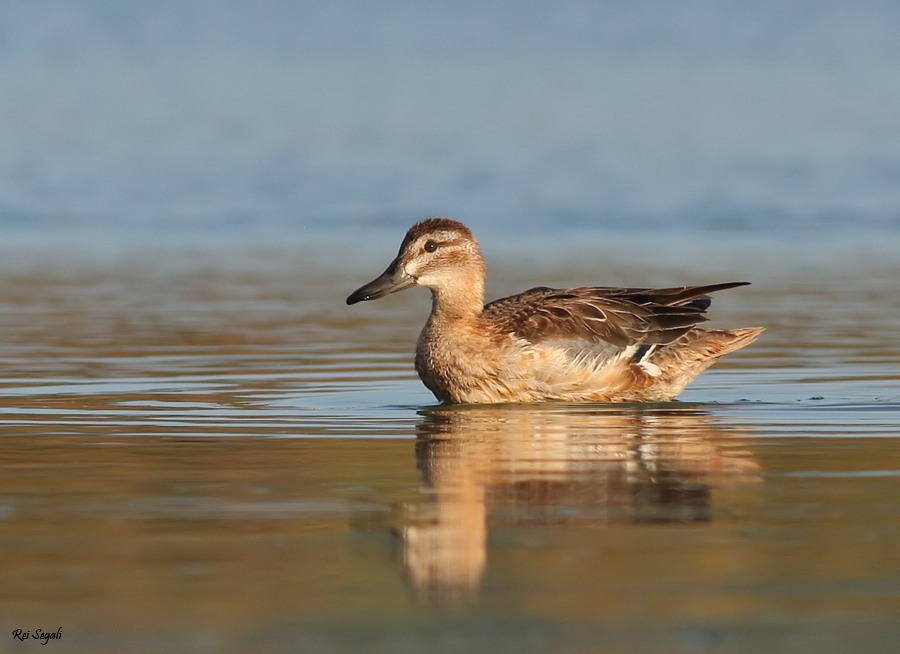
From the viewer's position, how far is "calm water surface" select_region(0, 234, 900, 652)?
5328 mm

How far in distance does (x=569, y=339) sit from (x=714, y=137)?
2532 cm

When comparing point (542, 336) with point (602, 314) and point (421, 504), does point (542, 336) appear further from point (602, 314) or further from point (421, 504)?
point (421, 504)

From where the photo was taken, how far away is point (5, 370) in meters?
12.0

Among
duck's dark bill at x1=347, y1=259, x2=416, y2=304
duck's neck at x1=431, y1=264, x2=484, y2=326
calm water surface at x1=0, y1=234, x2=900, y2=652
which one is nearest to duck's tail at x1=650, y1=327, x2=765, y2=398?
calm water surface at x1=0, y1=234, x2=900, y2=652

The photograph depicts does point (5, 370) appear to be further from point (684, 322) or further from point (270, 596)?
point (270, 596)

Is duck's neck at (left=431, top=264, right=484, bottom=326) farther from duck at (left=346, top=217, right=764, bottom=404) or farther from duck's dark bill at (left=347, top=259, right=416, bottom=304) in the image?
duck's dark bill at (left=347, top=259, right=416, bottom=304)

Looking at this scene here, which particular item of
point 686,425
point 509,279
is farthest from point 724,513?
point 509,279

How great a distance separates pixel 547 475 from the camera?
7.70 meters

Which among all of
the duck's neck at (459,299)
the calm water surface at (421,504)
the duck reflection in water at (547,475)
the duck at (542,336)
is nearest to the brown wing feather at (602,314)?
the duck at (542,336)

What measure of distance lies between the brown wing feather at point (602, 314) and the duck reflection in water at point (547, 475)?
747mm

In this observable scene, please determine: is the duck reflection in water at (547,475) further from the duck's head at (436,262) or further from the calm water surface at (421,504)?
the duck's head at (436,262)

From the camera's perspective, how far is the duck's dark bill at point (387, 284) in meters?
11.1

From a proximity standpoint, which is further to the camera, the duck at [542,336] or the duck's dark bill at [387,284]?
the duck's dark bill at [387,284]

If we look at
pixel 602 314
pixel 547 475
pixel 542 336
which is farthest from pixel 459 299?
pixel 547 475
